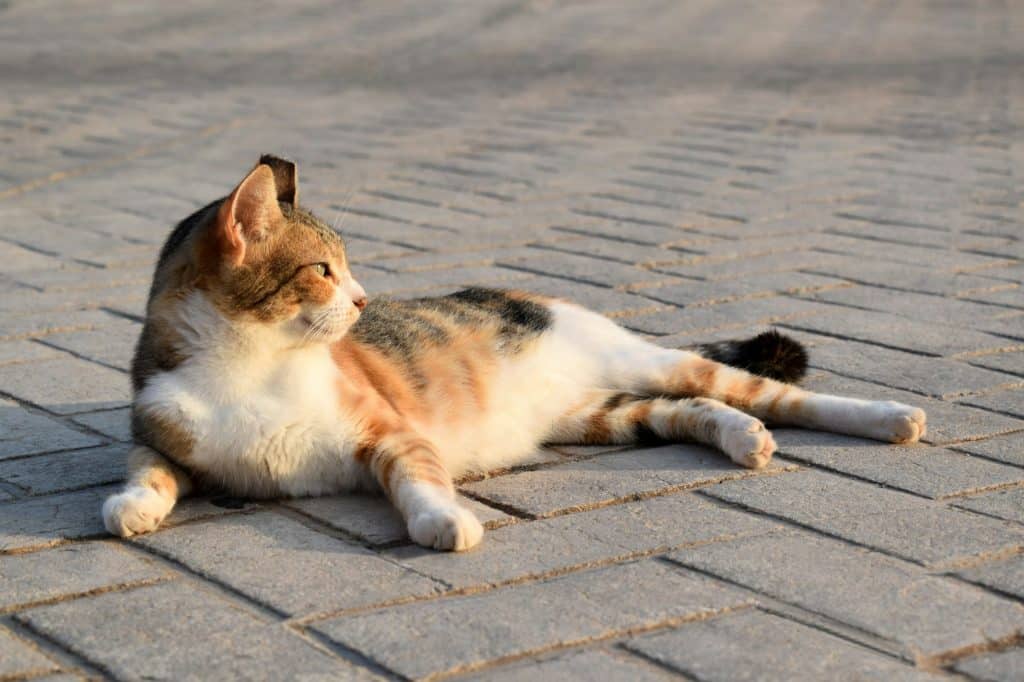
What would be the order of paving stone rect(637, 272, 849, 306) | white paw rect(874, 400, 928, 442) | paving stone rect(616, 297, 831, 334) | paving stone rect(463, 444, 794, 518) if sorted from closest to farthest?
paving stone rect(463, 444, 794, 518), white paw rect(874, 400, 928, 442), paving stone rect(616, 297, 831, 334), paving stone rect(637, 272, 849, 306)

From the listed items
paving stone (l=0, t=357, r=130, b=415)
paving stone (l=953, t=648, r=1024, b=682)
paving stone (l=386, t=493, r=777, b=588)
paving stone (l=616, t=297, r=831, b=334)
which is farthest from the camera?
paving stone (l=616, t=297, r=831, b=334)

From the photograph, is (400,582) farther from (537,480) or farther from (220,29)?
(220,29)

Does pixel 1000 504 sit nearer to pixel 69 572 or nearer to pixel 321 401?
pixel 321 401

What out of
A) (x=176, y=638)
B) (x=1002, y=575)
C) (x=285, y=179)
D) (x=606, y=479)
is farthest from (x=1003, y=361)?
(x=176, y=638)

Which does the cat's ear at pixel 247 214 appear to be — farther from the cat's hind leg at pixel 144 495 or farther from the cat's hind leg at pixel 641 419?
the cat's hind leg at pixel 641 419

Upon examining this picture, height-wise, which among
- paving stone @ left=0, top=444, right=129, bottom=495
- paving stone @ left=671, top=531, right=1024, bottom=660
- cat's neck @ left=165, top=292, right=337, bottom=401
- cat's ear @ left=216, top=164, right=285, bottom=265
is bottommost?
paving stone @ left=0, top=444, right=129, bottom=495

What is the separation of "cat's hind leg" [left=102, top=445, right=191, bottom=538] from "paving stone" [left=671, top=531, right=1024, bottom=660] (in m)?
1.24

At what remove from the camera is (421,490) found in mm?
3775

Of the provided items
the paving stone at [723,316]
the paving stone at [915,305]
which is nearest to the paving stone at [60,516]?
the paving stone at [723,316]

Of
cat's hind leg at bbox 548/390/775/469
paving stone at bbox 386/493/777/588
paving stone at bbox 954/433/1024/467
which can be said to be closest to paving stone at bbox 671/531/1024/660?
paving stone at bbox 386/493/777/588

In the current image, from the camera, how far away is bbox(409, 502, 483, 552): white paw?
11.8ft

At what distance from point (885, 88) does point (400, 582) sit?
9595mm

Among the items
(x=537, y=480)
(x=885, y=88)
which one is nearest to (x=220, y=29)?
(x=885, y=88)

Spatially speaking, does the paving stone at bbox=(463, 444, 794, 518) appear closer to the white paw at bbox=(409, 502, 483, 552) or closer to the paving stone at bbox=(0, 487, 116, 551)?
the white paw at bbox=(409, 502, 483, 552)
